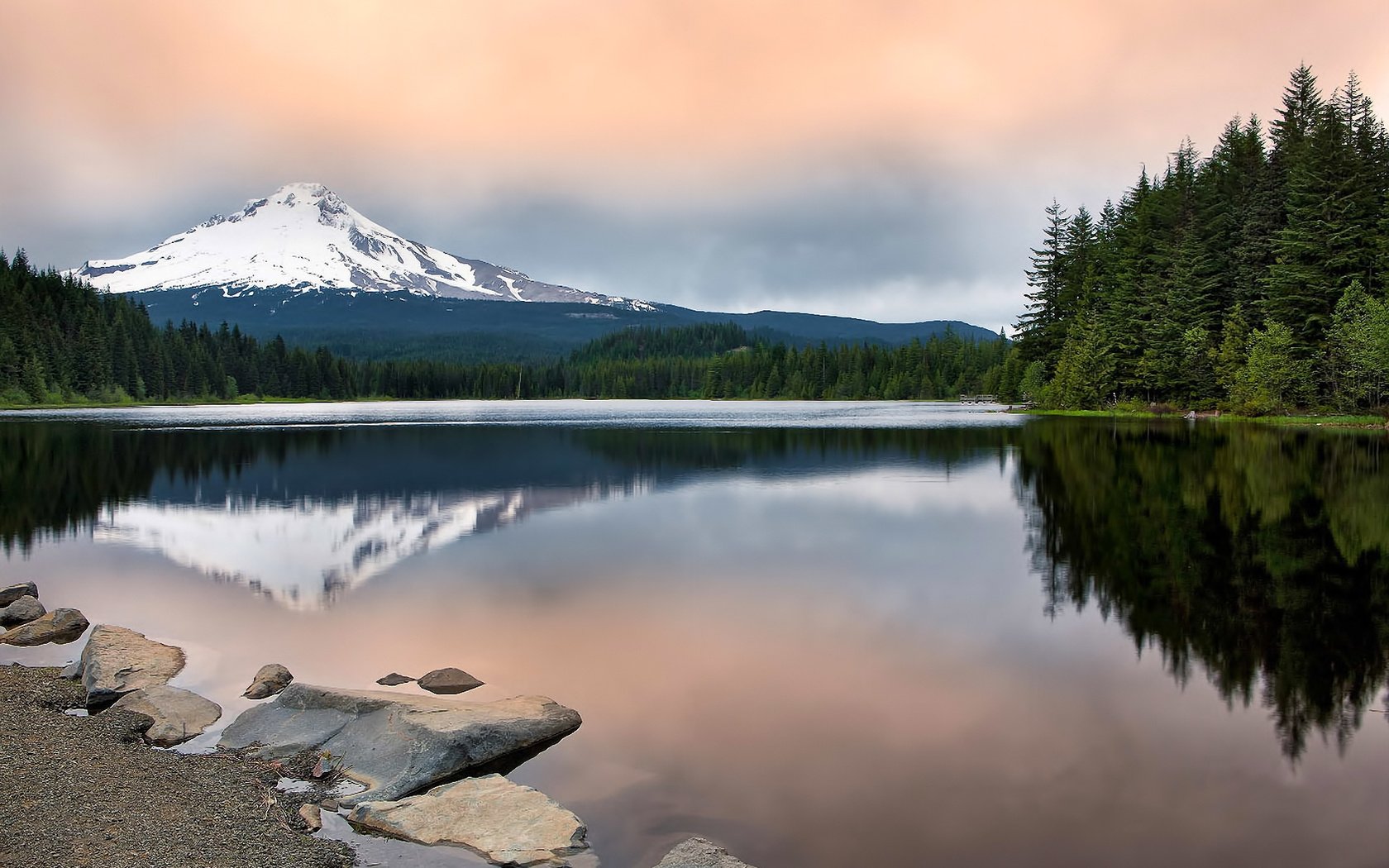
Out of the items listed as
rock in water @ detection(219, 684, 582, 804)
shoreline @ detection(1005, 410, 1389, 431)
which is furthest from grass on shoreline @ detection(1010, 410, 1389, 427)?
rock in water @ detection(219, 684, 582, 804)

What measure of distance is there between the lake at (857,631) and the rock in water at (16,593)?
2.11 ft

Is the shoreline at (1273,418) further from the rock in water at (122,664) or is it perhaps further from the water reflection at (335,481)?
the rock in water at (122,664)

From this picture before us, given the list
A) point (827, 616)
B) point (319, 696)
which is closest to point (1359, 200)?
point (827, 616)

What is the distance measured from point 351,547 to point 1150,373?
74.8 metres

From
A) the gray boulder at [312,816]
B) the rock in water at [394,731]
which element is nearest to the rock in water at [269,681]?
the rock in water at [394,731]

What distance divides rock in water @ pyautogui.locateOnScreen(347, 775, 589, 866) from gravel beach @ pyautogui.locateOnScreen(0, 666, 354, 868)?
626 millimetres

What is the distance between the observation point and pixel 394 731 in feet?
34.4

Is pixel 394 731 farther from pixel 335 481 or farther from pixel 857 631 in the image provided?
pixel 335 481

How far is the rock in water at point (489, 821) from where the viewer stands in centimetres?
809

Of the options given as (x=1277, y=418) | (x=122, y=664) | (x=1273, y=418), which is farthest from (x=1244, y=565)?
(x=1273, y=418)

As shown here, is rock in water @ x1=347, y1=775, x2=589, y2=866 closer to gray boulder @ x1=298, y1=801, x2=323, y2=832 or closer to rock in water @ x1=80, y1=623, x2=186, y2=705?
gray boulder @ x1=298, y1=801, x2=323, y2=832

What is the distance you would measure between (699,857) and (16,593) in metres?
17.7

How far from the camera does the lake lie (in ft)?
28.2

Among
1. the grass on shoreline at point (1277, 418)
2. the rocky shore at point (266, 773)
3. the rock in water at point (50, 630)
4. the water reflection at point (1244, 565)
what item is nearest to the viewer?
the rocky shore at point (266, 773)
